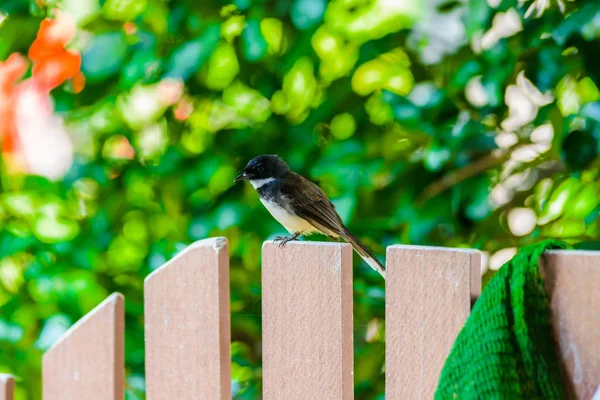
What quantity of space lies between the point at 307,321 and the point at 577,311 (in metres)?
0.38

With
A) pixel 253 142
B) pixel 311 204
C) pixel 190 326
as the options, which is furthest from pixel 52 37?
pixel 190 326

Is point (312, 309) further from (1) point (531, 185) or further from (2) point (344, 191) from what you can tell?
(1) point (531, 185)

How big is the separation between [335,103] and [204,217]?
376 mm

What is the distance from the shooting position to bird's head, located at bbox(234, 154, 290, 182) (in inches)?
80.7

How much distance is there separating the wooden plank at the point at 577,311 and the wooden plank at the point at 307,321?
11.2 inches

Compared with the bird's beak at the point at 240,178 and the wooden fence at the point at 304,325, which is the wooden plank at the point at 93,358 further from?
the bird's beak at the point at 240,178

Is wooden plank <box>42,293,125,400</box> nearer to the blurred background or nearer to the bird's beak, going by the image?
the blurred background

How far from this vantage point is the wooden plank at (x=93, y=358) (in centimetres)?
135

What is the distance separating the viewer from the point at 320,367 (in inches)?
45.7

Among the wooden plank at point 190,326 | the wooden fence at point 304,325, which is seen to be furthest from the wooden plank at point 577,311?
the wooden plank at point 190,326

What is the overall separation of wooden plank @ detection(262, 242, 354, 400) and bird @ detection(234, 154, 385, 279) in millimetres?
922

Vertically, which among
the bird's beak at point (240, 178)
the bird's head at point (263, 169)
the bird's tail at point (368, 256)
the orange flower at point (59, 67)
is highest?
the orange flower at point (59, 67)

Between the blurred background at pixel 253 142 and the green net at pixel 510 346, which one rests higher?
the blurred background at pixel 253 142

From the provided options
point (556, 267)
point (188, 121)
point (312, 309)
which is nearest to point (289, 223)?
point (188, 121)
